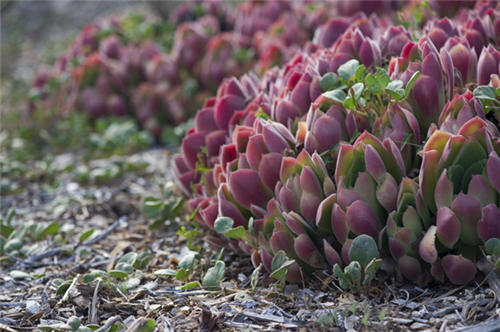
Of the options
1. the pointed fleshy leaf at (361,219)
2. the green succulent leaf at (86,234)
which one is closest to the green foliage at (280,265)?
the pointed fleshy leaf at (361,219)

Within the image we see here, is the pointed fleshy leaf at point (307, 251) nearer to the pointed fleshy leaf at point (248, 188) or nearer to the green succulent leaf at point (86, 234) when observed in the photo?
the pointed fleshy leaf at point (248, 188)

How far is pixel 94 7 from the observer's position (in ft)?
26.8

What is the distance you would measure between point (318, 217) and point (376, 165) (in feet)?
0.79

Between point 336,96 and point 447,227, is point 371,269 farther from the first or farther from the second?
point 336,96

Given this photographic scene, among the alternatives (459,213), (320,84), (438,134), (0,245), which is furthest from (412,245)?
(0,245)

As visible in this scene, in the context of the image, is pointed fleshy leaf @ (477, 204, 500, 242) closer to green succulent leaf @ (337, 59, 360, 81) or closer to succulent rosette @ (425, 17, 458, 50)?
green succulent leaf @ (337, 59, 360, 81)

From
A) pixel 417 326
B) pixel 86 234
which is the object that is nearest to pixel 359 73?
pixel 417 326

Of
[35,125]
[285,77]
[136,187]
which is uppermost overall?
[285,77]

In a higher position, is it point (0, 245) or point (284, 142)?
point (284, 142)

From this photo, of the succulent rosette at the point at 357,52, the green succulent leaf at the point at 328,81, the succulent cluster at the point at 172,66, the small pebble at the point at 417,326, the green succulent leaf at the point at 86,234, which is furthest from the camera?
the succulent cluster at the point at 172,66

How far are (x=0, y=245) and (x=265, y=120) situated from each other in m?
1.22

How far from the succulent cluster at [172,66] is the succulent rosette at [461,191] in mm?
1859

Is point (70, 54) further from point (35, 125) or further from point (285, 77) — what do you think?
point (285, 77)

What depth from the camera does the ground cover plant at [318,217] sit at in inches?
66.5
